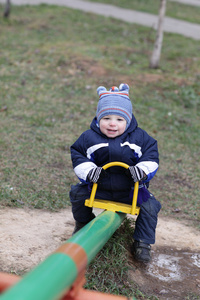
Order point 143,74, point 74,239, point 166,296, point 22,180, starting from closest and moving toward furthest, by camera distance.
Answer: point 74,239 → point 166,296 → point 22,180 → point 143,74

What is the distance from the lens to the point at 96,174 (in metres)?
3.09

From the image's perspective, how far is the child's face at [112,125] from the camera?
3.26 meters

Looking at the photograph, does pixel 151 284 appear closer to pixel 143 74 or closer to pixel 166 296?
pixel 166 296

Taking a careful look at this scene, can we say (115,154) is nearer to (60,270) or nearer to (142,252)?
(142,252)

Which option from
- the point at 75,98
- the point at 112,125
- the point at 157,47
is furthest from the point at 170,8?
the point at 112,125

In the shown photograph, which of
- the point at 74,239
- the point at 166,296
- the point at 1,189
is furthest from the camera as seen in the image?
the point at 1,189

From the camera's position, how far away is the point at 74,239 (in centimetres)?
220

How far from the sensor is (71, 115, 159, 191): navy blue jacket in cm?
324

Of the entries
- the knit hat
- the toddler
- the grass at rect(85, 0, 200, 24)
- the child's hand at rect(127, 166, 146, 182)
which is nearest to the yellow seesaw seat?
the child's hand at rect(127, 166, 146, 182)

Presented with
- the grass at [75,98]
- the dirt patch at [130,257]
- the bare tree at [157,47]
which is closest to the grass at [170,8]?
the grass at [75,98]

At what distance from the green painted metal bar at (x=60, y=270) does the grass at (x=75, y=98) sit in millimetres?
736

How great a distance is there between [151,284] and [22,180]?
2225 mm

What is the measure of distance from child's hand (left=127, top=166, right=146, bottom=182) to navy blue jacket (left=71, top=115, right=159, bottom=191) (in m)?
0.10

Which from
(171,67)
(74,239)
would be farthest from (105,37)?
(74,239)
